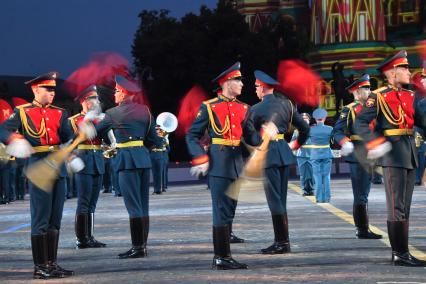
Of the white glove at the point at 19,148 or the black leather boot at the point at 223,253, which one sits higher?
the white glove at the point at 19,148

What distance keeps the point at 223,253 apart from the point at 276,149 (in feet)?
7.11

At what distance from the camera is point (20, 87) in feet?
399

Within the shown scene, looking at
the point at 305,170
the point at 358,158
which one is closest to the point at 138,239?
the point at 358,158

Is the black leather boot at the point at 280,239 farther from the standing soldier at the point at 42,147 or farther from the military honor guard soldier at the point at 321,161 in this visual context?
the military honor guard soldier at the point at 321,161

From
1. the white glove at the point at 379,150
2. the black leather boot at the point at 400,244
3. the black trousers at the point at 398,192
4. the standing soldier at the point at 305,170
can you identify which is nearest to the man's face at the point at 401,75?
the white glove at the point at 379,150

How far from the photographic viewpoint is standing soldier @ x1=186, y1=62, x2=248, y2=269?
11742mm

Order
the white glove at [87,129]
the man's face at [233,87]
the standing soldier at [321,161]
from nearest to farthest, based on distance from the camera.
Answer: the man's face at [233,87], the white glove at [87,129], the standing soldier at [321,161]

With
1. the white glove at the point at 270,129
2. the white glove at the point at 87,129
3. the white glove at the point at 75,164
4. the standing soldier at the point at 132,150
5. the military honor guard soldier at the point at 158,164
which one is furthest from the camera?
the military honor guard soldier at the point at 158,164

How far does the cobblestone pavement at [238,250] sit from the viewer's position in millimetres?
11016

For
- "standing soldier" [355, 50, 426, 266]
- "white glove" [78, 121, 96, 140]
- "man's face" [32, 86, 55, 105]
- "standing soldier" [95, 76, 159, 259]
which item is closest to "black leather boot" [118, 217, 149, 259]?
"standing soldier" [95, 76, 159, 259]

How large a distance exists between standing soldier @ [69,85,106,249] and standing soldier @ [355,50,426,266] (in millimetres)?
4344

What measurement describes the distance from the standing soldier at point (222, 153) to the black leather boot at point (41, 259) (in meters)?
1.72

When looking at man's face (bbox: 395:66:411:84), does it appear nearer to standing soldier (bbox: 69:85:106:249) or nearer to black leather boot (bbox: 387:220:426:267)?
black leather boot (bbox: 387:220:426:267)

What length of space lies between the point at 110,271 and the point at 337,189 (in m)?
19.0
